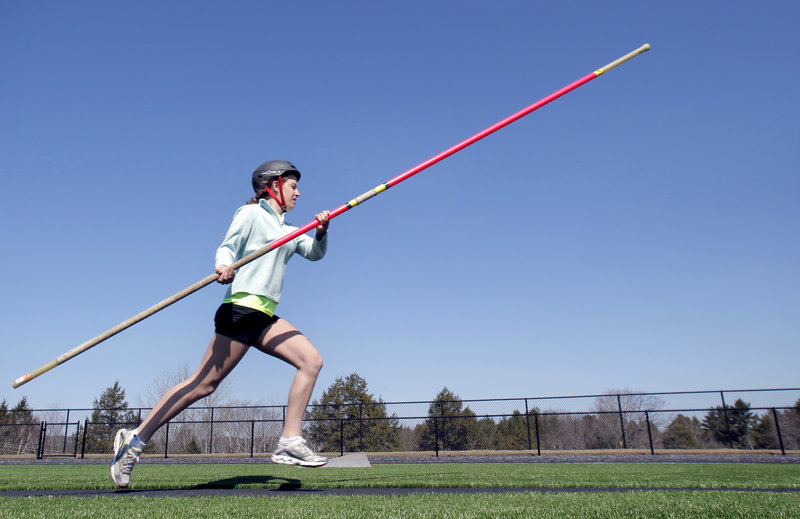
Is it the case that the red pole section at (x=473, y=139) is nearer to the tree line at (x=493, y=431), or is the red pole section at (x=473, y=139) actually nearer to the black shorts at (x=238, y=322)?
the black shorts at (x=238, y=322)

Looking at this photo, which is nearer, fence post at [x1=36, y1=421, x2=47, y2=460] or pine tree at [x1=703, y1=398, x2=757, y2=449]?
pine tree at [x1=703, y1=398, x2=757, y2=449]

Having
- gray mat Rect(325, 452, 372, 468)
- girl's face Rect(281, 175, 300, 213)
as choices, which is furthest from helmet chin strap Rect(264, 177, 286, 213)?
gray mat Rect(325, 452, 372, 468)

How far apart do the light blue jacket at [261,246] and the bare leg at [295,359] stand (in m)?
0.34

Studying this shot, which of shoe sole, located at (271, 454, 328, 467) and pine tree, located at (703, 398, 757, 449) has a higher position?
shoe sole, located at (271, 454, 328, 467)

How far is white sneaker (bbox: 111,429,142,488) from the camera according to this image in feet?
14.1

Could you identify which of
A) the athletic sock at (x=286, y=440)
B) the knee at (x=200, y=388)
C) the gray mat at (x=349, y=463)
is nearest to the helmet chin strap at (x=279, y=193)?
the knee at (x=200, y=388)

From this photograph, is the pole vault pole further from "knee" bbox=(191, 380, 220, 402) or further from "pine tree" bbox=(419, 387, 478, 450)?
"pine tree" bbox=(419, 387, 478, 450)

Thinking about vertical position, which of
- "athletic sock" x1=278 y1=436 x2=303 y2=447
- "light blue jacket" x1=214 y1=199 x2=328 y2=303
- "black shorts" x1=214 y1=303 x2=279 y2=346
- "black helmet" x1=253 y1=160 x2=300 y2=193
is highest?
"black helmet" x1=253 y1=160 x2=300 y2=193

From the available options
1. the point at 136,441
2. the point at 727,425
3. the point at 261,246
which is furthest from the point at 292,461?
the point at 727,425

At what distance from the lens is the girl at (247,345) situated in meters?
4.24

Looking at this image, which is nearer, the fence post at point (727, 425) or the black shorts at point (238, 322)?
the black shorts at point (238, 322)

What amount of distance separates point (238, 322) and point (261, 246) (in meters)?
0.75

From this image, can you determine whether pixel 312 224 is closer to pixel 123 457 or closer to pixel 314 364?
pixel 314 364

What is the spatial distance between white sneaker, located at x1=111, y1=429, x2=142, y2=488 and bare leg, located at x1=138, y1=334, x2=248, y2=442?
0.35 feet
